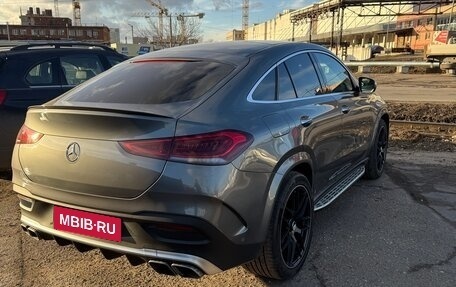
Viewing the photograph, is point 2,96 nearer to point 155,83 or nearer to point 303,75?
point 155,83

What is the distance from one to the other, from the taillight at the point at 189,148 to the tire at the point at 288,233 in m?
0.65

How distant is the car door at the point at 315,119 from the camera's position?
11.6 feet

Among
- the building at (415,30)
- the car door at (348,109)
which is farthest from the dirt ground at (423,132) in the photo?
the building at (415,30)

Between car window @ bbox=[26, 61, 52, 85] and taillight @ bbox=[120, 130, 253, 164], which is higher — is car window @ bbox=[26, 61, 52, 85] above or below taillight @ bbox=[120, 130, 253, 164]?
above

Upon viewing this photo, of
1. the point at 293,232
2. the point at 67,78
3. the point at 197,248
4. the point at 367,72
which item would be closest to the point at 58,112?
the point at 197,248

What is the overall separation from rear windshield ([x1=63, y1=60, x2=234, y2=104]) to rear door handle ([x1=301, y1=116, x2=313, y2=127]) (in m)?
0.71

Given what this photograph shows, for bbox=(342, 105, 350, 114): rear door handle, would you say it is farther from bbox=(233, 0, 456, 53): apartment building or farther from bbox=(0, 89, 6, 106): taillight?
bbox=(233, 0, 456, 53): apartment building

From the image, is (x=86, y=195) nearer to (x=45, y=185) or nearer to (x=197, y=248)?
(x=45, y=185)

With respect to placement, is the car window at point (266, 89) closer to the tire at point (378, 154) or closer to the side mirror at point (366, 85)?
the side mirror at point (366, 85)

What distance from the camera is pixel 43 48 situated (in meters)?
5.98

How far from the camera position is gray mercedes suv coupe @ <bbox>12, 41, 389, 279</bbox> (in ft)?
8.72

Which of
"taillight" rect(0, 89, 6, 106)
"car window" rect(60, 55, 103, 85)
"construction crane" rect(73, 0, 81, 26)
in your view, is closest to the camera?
"taillight" rect(0, 89, 6, 106)

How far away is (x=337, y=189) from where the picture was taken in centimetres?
454

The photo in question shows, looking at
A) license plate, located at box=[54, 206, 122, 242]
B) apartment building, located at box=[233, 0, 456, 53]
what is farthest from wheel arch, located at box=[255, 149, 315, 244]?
apartment building, located at box=[233, 0, 456, 53]
